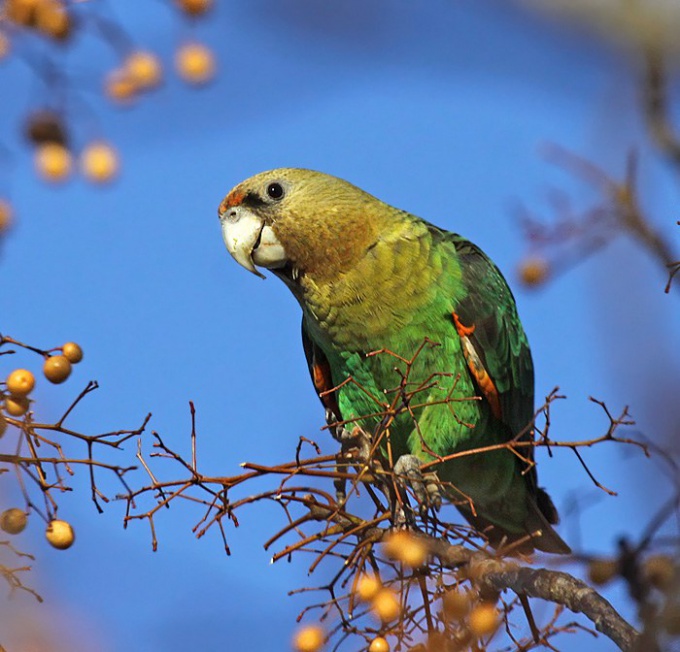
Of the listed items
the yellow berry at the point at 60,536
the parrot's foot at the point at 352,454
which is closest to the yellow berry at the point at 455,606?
the parrot's foot at the point at 352,454

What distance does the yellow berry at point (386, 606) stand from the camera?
3.18 m

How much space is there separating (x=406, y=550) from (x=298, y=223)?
2259 millimetres

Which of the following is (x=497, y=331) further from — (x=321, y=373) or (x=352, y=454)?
(x=352, y=454)

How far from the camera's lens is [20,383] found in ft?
9.50

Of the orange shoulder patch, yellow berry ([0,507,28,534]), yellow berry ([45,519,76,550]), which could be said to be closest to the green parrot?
the orange shoulder patch

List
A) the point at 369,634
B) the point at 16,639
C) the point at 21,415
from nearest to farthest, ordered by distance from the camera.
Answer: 1. the point at 21,415
2. the point at 369,634
3. the point at 16,639

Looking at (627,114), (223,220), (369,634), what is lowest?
(369,634)

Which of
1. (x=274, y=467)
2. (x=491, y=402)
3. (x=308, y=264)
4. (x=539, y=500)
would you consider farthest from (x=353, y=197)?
(x=274, y=467)

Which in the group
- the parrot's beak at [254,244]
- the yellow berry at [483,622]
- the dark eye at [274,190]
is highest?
the dark eye at [274,190]

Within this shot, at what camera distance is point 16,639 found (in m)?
3.91

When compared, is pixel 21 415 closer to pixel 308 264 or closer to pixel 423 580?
pixel 423 580

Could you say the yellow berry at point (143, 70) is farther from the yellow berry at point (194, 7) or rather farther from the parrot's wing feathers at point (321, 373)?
the parrot's wing feathers at point (321, 373)

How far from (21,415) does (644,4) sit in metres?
2.24

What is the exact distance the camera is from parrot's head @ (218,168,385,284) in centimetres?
500
